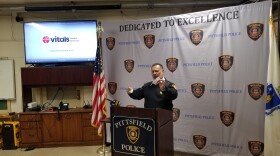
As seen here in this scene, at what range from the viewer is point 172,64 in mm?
4184

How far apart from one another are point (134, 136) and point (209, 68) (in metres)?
1.84

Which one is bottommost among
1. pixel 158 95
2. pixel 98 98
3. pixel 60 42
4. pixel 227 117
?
pixel 227 117

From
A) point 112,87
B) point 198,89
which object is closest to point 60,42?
point 112,87

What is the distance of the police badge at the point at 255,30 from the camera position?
11.0 ft

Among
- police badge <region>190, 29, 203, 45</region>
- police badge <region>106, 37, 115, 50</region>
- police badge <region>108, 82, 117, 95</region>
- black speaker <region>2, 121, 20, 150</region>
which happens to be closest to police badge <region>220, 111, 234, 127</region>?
police badge <region>190, 29, 203, 45</region>

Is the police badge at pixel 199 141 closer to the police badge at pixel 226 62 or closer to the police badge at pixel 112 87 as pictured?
the police badge at pixel 226 62

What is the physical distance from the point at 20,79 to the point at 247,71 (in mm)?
4779

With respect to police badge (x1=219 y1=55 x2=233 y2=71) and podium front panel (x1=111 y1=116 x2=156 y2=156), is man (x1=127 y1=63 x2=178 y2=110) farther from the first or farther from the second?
police badge (x1=219 y1=55 x2=233 y2=71)

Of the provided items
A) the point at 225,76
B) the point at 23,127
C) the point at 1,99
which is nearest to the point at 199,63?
the point at 225,76

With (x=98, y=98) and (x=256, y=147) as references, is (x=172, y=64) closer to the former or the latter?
(x=98, y=98)

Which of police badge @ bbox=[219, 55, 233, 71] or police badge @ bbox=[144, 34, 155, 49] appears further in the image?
police badge @ bbox=[144, 34, 155, 49]

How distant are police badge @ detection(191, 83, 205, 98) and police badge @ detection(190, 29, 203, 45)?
27.1 inches

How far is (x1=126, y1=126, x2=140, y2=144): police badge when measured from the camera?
8.67ft

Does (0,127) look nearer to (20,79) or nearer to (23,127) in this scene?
(23,127)
